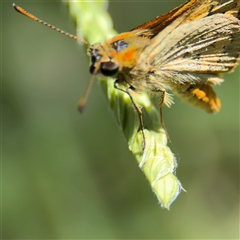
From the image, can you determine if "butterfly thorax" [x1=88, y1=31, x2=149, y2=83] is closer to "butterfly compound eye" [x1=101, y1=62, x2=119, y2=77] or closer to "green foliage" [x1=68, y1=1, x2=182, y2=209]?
"butterfly compound eye" [x1=101, y1=62, x2=119, y2=77]

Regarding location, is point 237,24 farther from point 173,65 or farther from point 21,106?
point 21,106

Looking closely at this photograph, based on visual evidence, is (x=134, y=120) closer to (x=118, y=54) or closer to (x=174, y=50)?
(x=118, y=54)

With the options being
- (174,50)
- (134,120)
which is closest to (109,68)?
(134,120)

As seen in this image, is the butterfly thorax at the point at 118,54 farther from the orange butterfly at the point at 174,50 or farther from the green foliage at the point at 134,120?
the green foliage at the point at 134,120

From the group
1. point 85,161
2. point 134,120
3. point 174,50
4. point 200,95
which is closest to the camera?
point 134,120

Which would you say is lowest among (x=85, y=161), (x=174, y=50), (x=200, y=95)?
(x=85, y=161)

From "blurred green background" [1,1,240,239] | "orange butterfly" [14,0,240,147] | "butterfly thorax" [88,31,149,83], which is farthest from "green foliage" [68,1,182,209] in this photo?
"blurred green background" [1,1,240,239]
